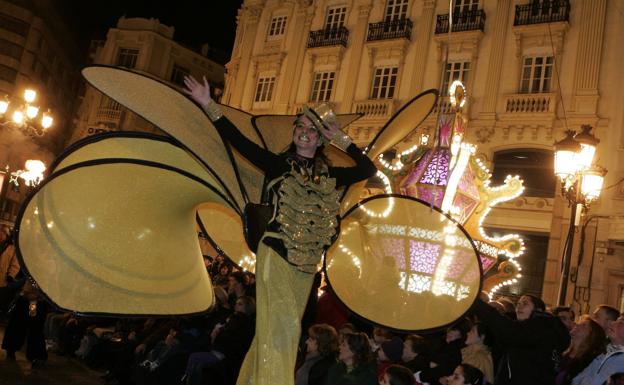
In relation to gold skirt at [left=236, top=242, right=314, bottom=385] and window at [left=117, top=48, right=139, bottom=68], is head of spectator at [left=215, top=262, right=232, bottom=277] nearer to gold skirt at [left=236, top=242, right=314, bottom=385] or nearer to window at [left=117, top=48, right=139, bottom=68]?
gold skirt at [left=236, top=242, right=314, bottom=385]

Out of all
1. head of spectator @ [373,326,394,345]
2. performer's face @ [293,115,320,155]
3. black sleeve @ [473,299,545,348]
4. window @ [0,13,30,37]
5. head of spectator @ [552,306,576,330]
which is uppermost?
window @ [0,13,30,37]

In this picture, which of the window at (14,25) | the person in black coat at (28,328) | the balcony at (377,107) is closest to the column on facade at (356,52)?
the balcony at (377,107)

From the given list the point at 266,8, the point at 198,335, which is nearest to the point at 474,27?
the point at 266,8

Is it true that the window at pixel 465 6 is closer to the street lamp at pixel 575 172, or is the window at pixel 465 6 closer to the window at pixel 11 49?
the street lamp at pixel 575 172

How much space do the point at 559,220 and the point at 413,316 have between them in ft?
48.4

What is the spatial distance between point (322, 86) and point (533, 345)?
19.3 m

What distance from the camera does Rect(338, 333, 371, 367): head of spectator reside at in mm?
5082

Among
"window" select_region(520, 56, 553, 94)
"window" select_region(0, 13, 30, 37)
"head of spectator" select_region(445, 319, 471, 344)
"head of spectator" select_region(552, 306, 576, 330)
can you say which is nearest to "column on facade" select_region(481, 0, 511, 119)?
"window" select_region(520, 56, 553, 94)

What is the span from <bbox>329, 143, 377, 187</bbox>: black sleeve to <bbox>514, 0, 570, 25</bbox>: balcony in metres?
16.9

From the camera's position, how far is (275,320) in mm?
3480

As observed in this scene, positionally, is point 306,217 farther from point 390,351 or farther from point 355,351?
point 390,351

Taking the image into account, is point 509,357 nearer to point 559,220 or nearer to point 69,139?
point 559,220

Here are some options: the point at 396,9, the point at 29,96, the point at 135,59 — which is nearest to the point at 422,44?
the point at 396,9

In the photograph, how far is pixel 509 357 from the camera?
5082 millimetres
